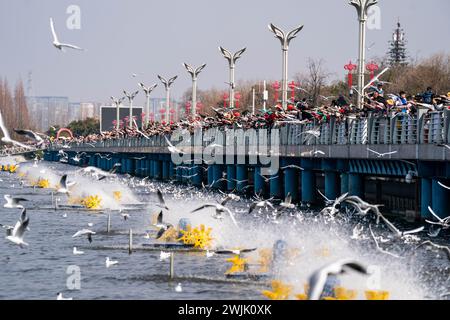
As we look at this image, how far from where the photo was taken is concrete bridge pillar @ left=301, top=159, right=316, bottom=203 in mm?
74875

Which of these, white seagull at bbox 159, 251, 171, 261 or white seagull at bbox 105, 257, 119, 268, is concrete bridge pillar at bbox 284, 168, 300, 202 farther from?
white seagull at bbox 105, 257, 119, 268

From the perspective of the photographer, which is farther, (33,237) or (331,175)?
(331,175)

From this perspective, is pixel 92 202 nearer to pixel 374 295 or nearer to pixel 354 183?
pixel 354 183

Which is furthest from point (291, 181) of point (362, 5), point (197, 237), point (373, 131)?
point (197, 237)

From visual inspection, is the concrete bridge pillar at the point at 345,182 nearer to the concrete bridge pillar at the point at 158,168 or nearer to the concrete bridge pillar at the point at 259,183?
the concrete bridge pillar at the point at 259,183

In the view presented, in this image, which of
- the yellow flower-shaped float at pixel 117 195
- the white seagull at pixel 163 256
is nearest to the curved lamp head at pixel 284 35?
the yellow flower-shaped float at pixel 117 195

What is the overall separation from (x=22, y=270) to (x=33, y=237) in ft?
42.1

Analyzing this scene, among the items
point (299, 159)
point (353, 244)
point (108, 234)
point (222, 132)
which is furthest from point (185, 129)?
point (353, 244)

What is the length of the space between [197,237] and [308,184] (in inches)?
1094

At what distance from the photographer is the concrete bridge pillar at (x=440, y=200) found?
174 feet

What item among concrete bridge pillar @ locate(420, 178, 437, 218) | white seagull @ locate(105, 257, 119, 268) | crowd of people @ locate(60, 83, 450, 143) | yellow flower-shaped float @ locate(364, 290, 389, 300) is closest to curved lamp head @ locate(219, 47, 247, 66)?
crowd of people @ locate(60, 83, 450, 143)

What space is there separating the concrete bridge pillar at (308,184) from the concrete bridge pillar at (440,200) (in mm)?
21399

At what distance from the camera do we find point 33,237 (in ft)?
182
